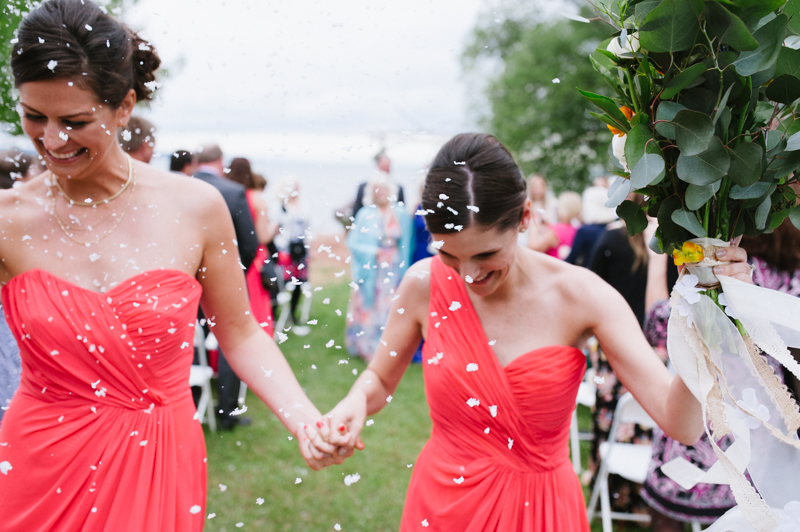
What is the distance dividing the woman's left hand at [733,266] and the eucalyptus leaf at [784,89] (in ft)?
1.09

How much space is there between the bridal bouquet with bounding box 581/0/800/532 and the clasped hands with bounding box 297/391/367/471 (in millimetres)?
998

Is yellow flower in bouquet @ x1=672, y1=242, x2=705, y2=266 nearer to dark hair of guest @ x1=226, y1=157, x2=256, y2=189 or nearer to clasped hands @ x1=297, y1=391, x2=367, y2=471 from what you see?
clasped hands @ x1=297, y1=391, x2=367, y2=471

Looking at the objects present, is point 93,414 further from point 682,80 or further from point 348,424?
point 682,80

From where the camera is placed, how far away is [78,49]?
1595mm

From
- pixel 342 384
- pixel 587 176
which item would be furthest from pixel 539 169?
pixel 342 384

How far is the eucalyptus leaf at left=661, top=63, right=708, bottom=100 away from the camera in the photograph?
1.14 metres

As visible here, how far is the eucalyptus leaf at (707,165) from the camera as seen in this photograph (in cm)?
118

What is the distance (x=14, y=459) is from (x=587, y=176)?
21365 mm

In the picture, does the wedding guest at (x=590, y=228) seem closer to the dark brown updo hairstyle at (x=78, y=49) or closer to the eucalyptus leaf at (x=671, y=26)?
the eucalyptus leaf at (x=671, y=26)

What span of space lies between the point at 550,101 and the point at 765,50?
71.1ft

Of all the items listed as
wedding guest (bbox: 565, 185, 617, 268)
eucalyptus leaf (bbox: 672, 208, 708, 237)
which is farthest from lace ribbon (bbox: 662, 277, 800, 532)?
wedding guest (bbox: 565, 185, 617, 268)

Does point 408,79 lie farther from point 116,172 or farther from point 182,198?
point 116,172

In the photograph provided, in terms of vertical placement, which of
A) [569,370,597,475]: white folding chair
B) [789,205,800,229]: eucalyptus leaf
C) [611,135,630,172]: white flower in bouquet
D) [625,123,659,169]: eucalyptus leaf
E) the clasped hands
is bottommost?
[569,370,597,475]: white folding chair

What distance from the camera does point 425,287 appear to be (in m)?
2.05
